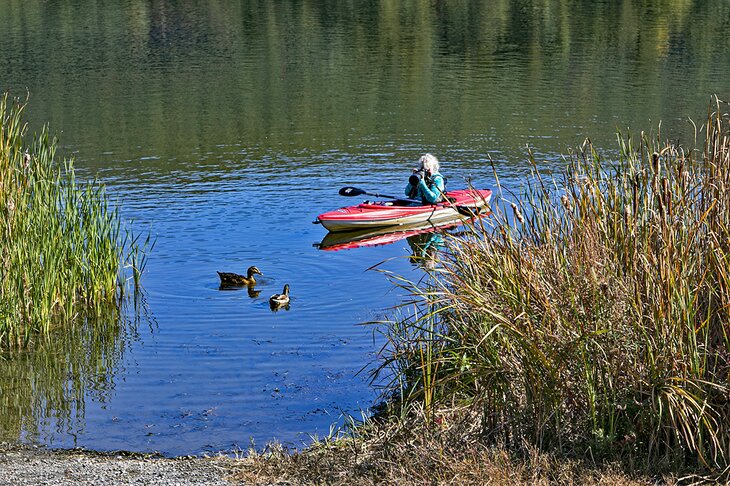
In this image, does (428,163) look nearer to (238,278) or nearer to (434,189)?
(434,189)

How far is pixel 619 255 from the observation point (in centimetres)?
693

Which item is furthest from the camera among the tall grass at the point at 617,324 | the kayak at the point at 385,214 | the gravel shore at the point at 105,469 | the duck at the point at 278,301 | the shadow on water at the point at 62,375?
the kayak at the point at 385,214

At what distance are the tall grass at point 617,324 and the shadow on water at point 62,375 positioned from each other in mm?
3765

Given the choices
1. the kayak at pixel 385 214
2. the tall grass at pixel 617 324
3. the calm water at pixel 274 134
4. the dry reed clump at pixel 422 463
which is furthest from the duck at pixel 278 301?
the tall grass at pixel 617 324

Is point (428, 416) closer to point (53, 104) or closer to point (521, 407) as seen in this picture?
point (521, 407)

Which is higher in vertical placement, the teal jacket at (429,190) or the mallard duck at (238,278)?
the teal jacket at (429,190)

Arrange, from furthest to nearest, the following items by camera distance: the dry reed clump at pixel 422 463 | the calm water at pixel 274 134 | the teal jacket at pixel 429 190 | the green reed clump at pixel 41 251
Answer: the teal jacket at pixel 429 190, the green reed clump at pixel 41 251, the calm water at pixel 274 134, the dry reed clump at pixel 422 463

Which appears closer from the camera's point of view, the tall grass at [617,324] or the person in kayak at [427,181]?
the tall grass at [617,324]

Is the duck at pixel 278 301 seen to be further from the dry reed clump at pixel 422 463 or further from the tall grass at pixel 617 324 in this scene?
the tall grass at pixel 617 324

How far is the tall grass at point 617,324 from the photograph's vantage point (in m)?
6.21

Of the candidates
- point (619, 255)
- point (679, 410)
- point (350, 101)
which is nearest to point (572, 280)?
point (619, 255)

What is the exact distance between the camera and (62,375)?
10266 millimetres

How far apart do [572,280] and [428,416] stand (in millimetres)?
1344

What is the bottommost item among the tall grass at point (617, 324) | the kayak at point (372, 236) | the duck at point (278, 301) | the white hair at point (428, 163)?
the kayak at point (372, 236)
